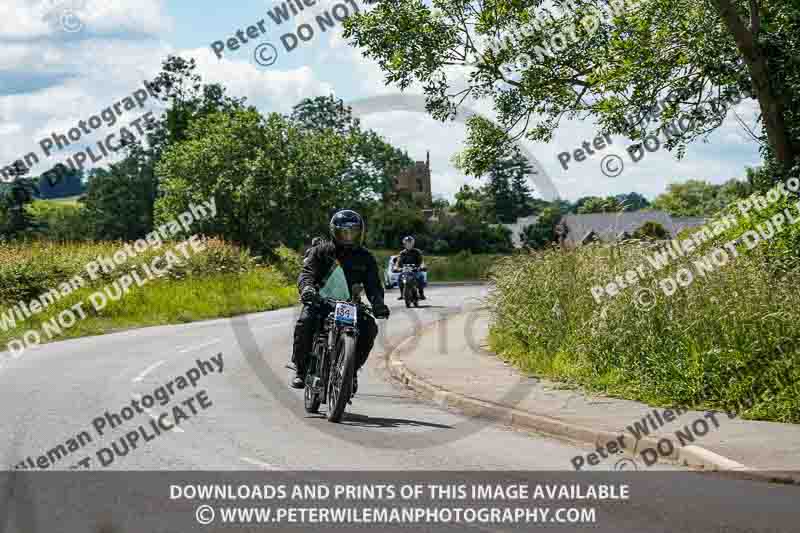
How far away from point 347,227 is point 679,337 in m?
3.98

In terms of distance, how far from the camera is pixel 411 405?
12562 millimetres

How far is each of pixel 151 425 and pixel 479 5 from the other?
1036cm

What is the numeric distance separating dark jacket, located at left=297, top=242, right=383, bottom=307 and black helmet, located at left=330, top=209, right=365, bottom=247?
199 millimetres

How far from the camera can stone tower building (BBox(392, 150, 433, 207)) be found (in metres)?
95.1

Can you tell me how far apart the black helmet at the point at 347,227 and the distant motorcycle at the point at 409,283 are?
63.5 feet

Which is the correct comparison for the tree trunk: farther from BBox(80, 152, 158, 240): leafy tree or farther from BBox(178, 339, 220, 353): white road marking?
BBox(80, 152, 158, 240): leafy tree

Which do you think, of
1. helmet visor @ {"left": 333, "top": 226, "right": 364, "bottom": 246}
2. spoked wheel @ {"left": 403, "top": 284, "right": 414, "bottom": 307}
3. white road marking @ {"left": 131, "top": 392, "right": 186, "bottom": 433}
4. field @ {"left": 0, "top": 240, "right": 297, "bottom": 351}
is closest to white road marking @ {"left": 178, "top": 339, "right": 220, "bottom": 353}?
field @ {"left": 0, "top": 240, "right": 297, "bottom": 351}

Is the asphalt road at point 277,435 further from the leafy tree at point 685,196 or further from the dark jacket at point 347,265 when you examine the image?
the leafy tree at point 685,196

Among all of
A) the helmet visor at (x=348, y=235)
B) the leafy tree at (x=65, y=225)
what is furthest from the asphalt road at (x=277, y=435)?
the leafy tree at (x=65, y=225)

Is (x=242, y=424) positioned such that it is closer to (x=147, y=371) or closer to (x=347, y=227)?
(x=347, y=227)

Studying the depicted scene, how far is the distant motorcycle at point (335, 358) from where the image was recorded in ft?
33.7

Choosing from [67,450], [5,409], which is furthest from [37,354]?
[67,450]

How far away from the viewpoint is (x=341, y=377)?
10391 millimetres

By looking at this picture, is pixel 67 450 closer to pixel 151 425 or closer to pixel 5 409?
pixel 151 425
